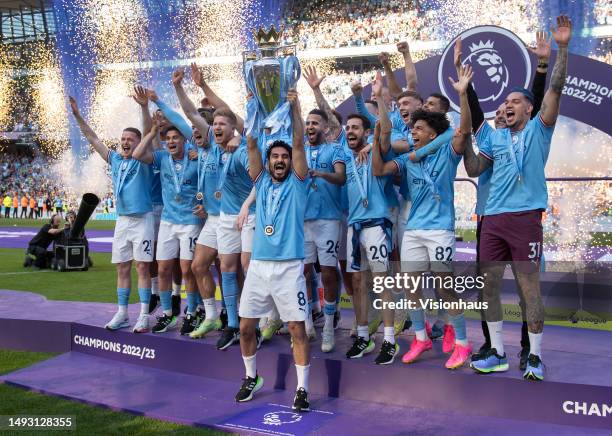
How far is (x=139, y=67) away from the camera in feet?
115

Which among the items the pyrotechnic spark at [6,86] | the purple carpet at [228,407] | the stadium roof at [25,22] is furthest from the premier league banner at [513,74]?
the pyrotechnic spark at [6,86]

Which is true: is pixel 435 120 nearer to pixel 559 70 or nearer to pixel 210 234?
pixel 559 70

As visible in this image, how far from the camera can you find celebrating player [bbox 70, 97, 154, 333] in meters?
6.47

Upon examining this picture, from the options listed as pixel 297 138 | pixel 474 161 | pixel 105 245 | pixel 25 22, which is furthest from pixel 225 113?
pixel 25 22

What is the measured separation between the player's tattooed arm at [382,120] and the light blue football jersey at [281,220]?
2.28 feet

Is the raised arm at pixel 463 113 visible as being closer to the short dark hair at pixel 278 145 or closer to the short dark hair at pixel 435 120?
the short dark hair at pixel 435 120

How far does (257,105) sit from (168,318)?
8.01 feet

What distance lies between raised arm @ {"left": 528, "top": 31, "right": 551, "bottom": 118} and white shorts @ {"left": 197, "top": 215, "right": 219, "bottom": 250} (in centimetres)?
280

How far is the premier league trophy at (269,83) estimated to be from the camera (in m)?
4.99

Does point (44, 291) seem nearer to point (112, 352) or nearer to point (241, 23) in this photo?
point (112, 352)

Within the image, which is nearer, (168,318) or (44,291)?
(168,318)

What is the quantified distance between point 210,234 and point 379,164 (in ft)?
5.67

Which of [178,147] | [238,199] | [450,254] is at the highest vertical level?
[178,147]

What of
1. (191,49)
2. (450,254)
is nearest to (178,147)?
(450,254)
